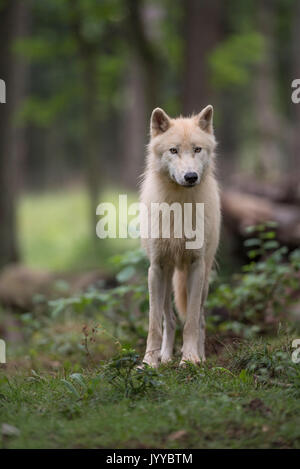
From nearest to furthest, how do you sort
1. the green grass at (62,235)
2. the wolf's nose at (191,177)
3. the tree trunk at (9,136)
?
the wolf's nose at (191,177)
the tree trunk at (9,136)
the green grass at (62,235)

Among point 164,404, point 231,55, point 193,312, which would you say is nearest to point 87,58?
point 231,55

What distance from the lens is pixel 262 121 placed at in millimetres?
24719

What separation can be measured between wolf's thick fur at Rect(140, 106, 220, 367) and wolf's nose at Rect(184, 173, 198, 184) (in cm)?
7

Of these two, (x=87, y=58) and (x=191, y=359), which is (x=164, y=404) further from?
(x=87, y=58)

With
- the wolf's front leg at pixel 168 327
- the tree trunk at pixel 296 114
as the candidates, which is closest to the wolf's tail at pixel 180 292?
the wolf's front leg at pixel 168 327

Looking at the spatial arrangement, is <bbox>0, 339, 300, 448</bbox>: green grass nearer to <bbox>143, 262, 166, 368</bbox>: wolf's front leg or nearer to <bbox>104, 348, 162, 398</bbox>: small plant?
<bbox>104, 348, 162, 398</bbox>: small plant

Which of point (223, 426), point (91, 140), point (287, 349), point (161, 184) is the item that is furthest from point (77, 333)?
point (91, 140)

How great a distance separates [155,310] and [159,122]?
1.83 metres

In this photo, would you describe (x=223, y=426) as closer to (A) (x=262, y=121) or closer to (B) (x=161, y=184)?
(B) (x=161, y=184)

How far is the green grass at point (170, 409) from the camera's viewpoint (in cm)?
382

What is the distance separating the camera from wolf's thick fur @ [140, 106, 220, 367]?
17.7 ft

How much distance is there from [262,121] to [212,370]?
21.1 m

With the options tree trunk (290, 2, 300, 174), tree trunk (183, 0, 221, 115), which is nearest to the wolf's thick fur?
tree trunk (183, 0, 221, 115)

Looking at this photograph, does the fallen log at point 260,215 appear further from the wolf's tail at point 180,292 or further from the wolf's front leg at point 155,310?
Result: the wolf's front leg at point 155,310
